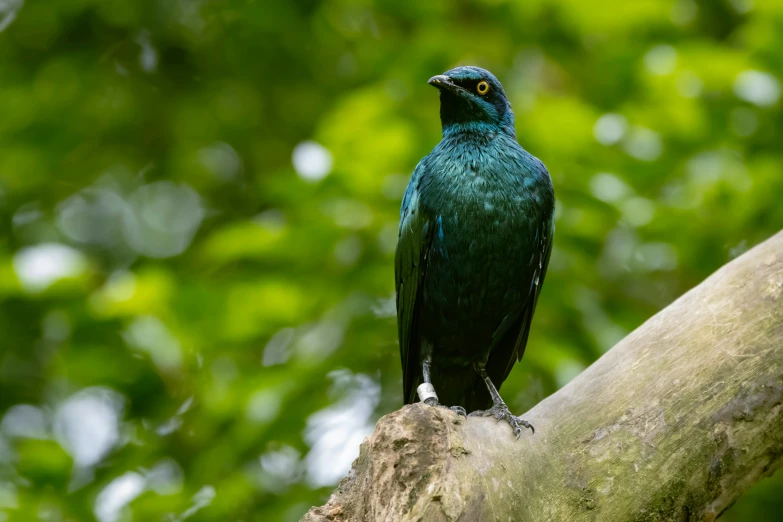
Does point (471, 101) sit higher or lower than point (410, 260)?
higher

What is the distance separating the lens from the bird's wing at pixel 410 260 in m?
4.15

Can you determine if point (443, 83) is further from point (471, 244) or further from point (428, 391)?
point (428, 391)

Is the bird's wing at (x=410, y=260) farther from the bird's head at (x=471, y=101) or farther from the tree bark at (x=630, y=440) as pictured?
the tree bark at (x=630, y=440)

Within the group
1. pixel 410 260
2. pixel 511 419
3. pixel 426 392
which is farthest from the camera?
pixel 410 260

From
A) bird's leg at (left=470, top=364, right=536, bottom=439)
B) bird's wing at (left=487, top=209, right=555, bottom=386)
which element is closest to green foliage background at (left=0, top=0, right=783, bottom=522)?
bird's wing at (left=487, top=209, right=555, bottom=386)

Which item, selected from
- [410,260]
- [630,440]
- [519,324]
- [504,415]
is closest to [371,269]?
[410,260]

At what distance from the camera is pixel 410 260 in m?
4.19

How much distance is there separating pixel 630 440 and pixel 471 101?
2.01 metres

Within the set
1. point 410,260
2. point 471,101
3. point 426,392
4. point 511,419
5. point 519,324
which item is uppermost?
point 471,101

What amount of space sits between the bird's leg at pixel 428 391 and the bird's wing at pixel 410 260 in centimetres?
9

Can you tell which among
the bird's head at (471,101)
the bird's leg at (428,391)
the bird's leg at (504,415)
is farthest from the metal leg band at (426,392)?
the bird's head at (471,101)

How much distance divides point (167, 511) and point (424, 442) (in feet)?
6.57

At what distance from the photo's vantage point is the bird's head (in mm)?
4414

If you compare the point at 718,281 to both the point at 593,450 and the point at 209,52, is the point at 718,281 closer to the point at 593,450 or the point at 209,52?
the point at 593,450
